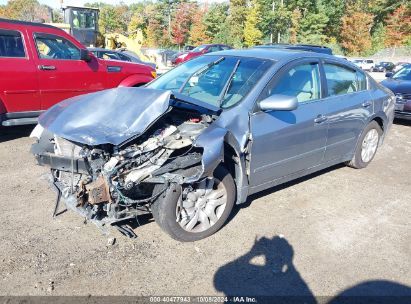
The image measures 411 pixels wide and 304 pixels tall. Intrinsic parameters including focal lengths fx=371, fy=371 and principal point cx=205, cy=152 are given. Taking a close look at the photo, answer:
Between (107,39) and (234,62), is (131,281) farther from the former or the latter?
(107,39)

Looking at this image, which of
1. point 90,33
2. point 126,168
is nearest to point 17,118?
point 126,168

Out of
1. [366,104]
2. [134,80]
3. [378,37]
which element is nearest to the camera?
[366,104]

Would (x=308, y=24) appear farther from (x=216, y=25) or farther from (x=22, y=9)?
(x=22, y=9)

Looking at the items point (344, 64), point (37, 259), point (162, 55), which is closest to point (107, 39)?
point (162, 55)

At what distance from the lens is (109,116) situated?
3260 mm

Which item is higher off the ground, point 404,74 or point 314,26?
point 314,26

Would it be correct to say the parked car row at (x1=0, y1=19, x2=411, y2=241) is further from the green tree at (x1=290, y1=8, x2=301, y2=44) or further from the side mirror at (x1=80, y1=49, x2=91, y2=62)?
the green tree at (x1=290, y1=8, x2=301, y2=44)

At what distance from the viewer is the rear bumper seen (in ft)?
20.1

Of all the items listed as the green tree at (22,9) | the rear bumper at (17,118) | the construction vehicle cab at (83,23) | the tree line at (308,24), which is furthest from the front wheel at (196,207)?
the green tree at (22,9)

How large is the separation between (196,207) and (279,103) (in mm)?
1266

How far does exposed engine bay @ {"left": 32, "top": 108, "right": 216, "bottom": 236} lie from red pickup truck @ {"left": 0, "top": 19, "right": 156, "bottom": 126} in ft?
10.7

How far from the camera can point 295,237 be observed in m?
3.65

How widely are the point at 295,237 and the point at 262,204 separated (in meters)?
0.74

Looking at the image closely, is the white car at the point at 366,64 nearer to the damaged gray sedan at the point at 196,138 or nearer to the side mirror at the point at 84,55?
the side mirror at the point at 84,55
